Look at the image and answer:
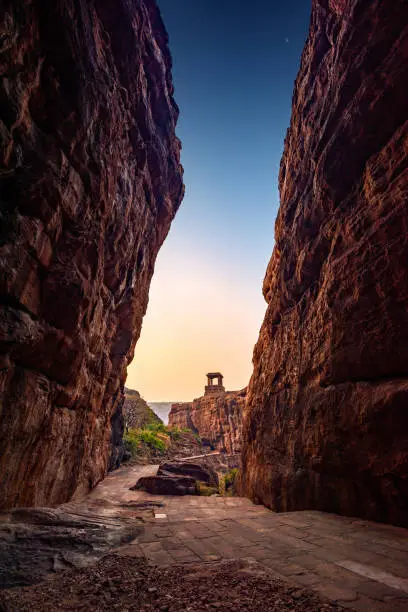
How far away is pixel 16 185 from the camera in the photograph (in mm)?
6242

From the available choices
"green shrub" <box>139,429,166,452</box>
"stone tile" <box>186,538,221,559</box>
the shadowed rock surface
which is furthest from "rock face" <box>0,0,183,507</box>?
"green shrub" <box>139,429,166,452</box>

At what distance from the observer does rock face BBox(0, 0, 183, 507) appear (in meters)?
6.16

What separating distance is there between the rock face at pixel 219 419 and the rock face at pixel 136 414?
1271cm

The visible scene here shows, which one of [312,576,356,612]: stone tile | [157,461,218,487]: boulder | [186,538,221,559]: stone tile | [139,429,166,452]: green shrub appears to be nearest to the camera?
[312,576,356,612]: stone tile

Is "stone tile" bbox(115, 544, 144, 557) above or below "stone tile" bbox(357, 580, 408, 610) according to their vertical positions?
below

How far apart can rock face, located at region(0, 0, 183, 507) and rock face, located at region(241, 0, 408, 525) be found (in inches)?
287

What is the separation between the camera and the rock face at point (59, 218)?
20.2ft

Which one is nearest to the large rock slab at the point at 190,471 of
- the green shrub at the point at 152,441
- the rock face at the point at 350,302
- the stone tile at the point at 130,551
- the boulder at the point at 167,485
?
the boulder at the point at 167,485

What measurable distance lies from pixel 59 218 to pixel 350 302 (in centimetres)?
788

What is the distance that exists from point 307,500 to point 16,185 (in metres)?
10.6

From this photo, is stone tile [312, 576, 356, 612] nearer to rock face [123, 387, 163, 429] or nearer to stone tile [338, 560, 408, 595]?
stone tile [338, 560, 408, 595]

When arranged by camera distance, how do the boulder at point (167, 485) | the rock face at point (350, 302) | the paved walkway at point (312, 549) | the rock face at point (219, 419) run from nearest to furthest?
1. the paved walkway at point (312, 549)
2. the rock face at point (350, 302)
3. the boulder at point (167, 485)
4. the rock face at point (219, 419)

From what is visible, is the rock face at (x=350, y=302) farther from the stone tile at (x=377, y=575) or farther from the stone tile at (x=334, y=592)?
the stone tile at (x=334, y=592)

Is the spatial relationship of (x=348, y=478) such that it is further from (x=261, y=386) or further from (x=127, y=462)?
(x=127, y=462)
